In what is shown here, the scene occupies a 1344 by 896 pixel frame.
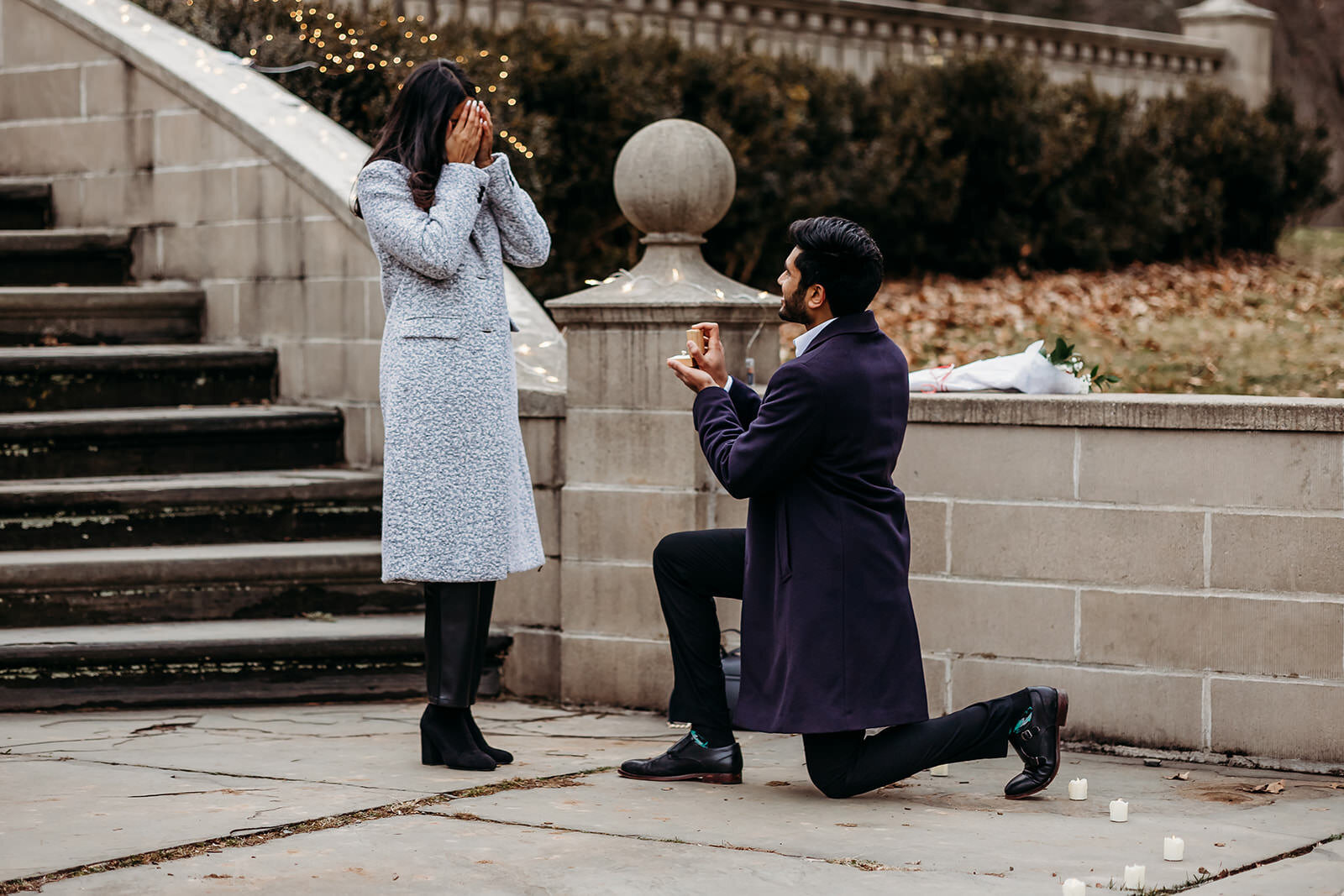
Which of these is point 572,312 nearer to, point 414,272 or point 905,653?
point 414,272

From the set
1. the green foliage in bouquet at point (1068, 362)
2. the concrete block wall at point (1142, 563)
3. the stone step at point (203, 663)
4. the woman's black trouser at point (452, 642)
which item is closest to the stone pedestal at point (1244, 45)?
the green foliage in bouquet at point (1068, 362)

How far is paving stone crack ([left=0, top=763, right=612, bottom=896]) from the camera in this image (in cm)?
389

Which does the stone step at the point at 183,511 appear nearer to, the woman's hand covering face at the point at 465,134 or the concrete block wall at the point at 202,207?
the concrete block wall at the point at 202,207

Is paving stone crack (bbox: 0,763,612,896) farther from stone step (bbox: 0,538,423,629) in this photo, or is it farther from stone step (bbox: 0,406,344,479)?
stone step (bbox: 0,406,344,479)

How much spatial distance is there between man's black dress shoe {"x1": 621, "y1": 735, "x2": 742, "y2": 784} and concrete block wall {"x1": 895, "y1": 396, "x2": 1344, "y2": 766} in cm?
114

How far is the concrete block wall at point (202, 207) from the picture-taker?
771 cm

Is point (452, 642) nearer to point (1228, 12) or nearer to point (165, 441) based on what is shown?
point (165, 441)

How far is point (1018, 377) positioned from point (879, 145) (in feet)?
25.5

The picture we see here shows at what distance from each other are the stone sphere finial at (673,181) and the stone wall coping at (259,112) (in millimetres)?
825

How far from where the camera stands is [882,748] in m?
4.80

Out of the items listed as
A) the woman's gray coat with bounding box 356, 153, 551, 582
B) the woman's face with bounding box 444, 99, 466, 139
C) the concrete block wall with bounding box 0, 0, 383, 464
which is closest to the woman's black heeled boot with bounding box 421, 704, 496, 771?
the woman's gray coat with bounding box 356, 153, 551, 582

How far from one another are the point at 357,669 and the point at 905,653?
242 centimetres

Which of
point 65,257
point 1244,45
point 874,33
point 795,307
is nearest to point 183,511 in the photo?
point 65,257

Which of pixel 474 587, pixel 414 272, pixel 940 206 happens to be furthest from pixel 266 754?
pixel 940 206
